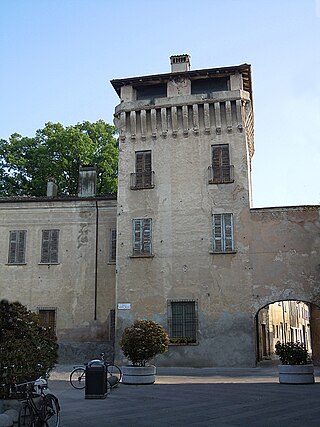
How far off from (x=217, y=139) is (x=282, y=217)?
4977 millimetres

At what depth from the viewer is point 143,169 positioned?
24.8 m

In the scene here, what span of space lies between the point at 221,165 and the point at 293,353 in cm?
1089

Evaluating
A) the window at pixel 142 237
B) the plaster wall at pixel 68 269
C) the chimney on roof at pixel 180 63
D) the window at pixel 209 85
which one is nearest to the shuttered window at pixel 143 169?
the window at pixel 142 237

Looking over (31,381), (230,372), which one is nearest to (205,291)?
(230,372)

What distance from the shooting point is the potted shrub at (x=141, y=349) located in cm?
1606

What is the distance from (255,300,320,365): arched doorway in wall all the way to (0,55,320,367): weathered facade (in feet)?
0.70

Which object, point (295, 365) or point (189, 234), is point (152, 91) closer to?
point (189, 234)

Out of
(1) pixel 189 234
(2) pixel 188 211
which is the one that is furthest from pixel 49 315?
(2) pixel 188 211

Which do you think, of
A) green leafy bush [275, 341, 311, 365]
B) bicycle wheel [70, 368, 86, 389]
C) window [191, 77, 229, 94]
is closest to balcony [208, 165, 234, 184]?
window [191, 77, 229, 94]

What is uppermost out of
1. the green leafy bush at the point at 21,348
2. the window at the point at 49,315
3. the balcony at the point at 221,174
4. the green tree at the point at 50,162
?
the green tree at the point at 50,162

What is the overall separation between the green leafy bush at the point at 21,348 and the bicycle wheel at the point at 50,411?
594 mm

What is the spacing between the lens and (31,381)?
8.84 meters

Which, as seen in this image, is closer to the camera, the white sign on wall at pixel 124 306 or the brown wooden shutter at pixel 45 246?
the white sign on wall at pixel 124 306

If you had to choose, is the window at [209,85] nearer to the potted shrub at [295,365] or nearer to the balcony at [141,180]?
the balcony at [141,180]
